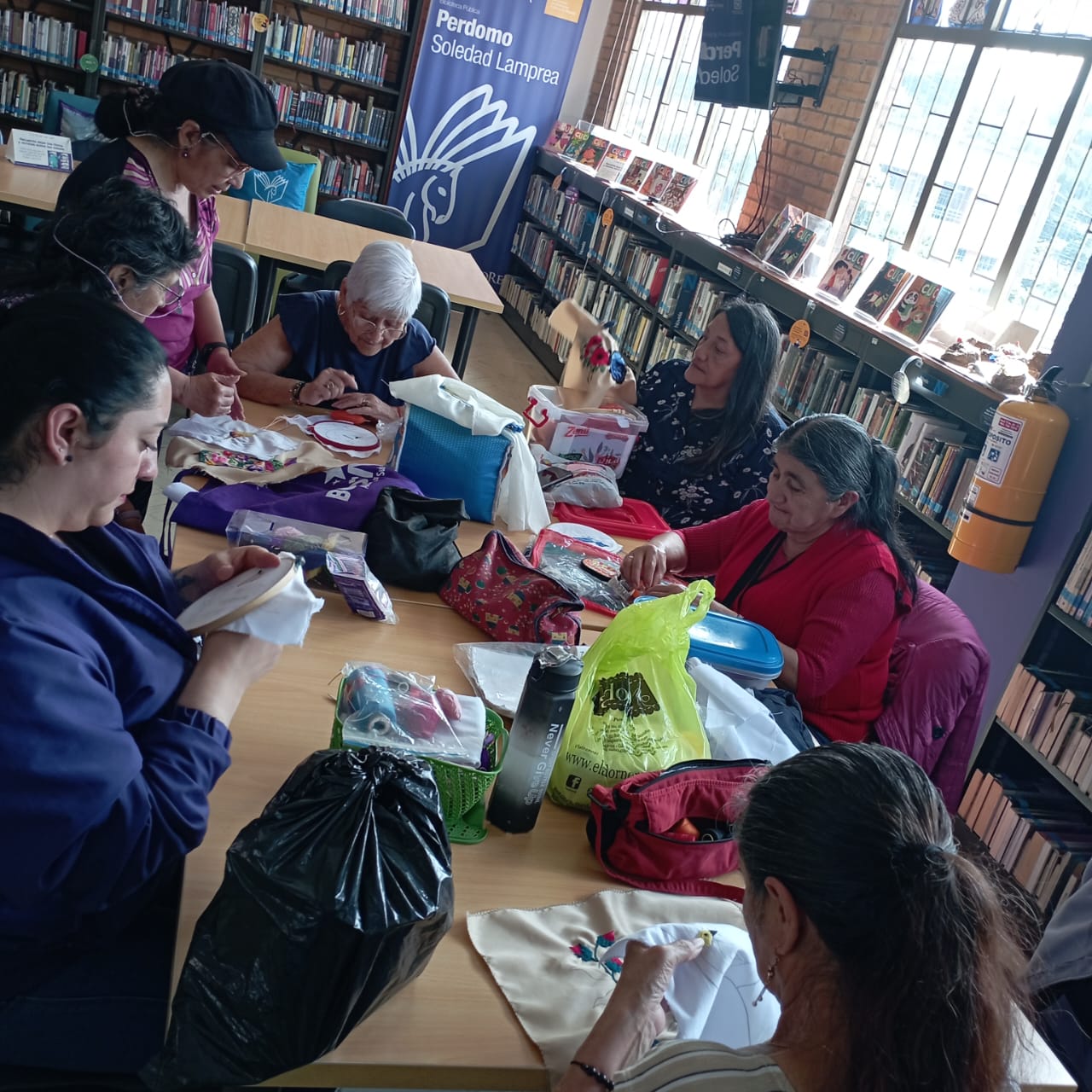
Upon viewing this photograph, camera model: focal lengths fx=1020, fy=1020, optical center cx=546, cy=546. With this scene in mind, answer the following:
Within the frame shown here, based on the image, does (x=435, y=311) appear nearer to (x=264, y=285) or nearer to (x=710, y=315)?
(x=264, y=285)

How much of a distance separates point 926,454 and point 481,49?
5.39 m

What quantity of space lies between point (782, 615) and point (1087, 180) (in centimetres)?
261

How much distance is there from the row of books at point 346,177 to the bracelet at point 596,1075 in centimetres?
719

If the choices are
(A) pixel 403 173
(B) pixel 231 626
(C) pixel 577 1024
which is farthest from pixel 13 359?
(A) pixel 403 173

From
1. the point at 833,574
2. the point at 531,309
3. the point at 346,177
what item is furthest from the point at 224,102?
the point at 531,309

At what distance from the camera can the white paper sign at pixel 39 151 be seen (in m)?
4.41

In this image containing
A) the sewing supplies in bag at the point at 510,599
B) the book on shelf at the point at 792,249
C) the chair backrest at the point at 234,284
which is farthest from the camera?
the book on shelf at the point at 792,249

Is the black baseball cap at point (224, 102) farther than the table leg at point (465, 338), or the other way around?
the table leg at point (465, 338)

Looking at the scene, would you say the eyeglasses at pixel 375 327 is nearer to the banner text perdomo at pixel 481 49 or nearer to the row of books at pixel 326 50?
the row of books at pixel 326 50

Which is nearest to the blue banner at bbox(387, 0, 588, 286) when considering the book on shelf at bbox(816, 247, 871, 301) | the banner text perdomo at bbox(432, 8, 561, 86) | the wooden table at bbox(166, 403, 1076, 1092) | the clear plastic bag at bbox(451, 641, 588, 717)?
the banner text perdomo at bbox(432, 8, 561, 86)

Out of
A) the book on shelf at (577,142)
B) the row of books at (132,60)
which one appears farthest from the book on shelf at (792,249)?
the row of books at (132,60)

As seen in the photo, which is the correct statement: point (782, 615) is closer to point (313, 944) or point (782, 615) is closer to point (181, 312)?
point (313, 944)

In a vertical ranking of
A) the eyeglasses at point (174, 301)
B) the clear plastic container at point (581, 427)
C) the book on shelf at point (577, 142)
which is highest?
the book on shelf at point (577, 142)

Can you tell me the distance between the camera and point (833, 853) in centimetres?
103
